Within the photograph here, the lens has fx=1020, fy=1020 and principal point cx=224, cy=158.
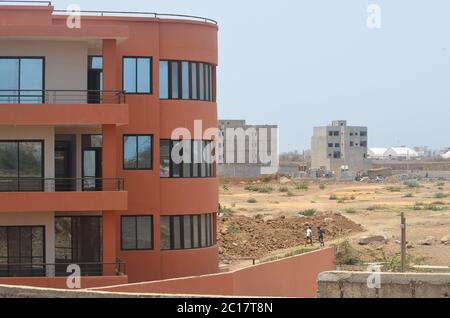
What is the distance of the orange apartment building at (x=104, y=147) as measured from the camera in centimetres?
2855

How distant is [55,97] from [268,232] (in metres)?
25.7

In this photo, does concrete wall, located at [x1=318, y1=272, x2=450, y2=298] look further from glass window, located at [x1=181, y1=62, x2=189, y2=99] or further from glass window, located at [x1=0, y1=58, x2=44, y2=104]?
glass window, located at [x1=0, y1=58, x2=44, y2=104]

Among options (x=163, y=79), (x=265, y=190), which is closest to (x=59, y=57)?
(x=163, y=79)

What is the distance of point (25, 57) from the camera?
29562 millimetres

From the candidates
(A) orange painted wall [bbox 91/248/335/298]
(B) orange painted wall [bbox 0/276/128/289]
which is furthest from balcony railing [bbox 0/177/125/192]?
(A) orange painted wall [bbox 91/248/335/298]

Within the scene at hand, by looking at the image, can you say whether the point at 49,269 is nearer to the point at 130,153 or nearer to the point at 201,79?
the point at 130,153

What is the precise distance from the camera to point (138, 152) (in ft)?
103

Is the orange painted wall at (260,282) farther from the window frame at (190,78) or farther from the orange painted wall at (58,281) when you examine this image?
the window frame at (190,78)

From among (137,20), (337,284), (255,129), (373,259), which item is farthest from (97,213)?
(255,129)

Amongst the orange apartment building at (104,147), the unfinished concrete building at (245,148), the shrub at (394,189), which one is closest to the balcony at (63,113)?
the orange apartment building at (104,147)

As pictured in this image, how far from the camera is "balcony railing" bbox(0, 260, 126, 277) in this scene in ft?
94.8

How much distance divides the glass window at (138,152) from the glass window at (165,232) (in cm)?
168

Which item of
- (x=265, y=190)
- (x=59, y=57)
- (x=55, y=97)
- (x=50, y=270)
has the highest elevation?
(x=59, y=57)

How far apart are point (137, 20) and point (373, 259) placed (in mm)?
22073
